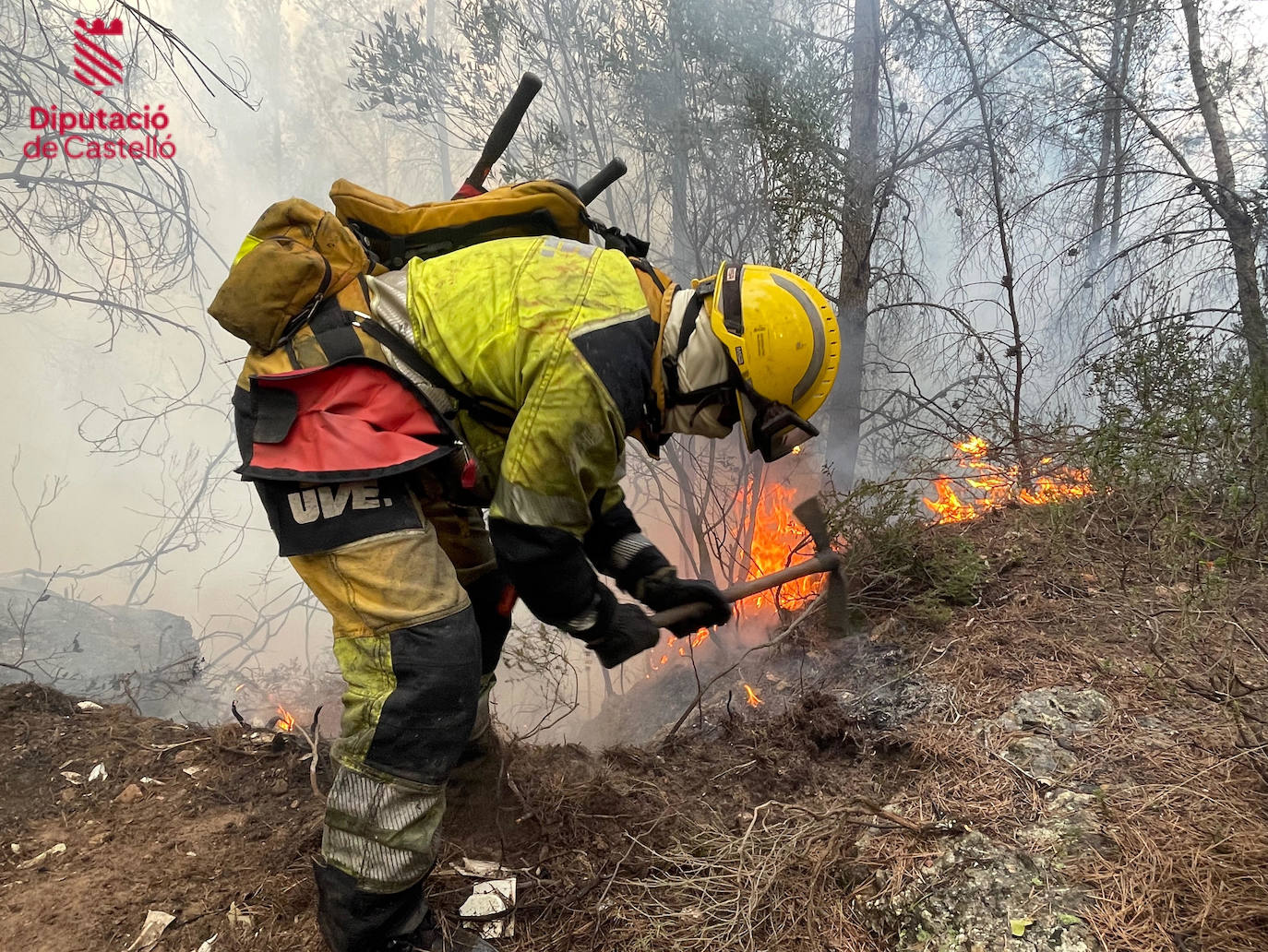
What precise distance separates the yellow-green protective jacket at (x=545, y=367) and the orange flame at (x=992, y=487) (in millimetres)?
3019

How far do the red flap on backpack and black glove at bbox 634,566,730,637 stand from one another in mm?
1040

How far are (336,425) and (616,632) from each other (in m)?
1.07

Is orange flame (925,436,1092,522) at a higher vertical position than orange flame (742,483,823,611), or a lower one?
higher

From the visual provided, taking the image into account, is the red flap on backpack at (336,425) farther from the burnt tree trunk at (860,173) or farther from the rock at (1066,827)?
the burnt tree trunk at (860,173)

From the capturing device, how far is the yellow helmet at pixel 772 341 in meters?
2.01

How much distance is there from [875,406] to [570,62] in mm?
4527

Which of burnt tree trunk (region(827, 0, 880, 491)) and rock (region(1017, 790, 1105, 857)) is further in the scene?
burnt tree trunk (region(827, 0, 880, 491))

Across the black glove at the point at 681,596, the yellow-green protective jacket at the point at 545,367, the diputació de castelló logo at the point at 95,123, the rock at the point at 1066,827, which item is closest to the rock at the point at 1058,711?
the rock at the point at 1066,827

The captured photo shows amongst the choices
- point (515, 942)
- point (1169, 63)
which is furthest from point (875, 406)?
point (515, 942)

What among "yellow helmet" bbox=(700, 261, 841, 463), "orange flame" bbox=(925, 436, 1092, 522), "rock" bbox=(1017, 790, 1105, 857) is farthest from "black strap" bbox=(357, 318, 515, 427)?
"orange flame" bbox=(925, 436, 1092, 522)

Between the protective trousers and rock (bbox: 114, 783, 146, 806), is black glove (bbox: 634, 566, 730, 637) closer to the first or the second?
the protective trousers

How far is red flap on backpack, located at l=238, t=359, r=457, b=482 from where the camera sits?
1754 mm

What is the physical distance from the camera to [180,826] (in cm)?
237

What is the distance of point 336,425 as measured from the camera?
1799mm
